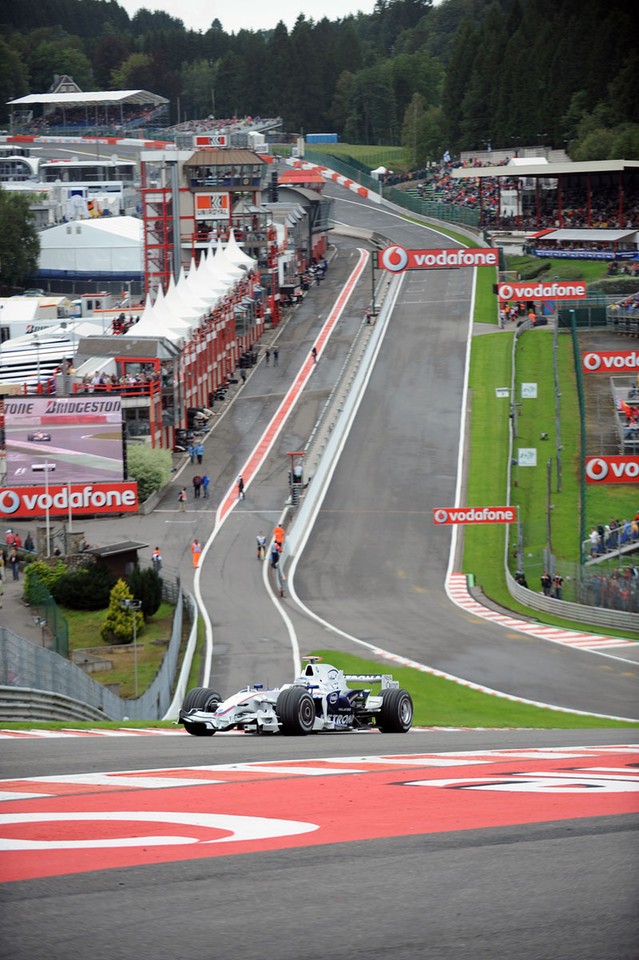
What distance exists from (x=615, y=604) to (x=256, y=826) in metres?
35.7

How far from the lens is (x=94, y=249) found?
121m

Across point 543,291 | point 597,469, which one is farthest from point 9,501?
point 543,291

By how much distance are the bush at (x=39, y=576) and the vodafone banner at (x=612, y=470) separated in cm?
1892

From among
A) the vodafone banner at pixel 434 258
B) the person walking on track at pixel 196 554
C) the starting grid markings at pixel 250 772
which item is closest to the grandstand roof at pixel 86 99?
the vodafone banner at pixel 434 258

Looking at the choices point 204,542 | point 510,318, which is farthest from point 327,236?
point 204,542

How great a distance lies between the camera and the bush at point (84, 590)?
44812 millimetres

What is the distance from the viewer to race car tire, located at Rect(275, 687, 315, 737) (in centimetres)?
1669

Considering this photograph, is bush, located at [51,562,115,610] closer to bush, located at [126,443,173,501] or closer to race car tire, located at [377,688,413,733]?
bush, located at [126,443,173,501]

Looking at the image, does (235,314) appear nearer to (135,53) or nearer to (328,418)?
(328,418)

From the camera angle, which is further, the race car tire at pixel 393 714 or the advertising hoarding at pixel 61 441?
the advertising hoarding at pixel 61 441

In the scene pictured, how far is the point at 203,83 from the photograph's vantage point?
196 m

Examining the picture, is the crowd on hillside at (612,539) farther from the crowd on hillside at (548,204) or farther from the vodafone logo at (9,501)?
the crowd on hillside at (548,204)

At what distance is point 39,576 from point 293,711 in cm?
3052

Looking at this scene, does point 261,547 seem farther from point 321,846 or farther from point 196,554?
point 321,846
